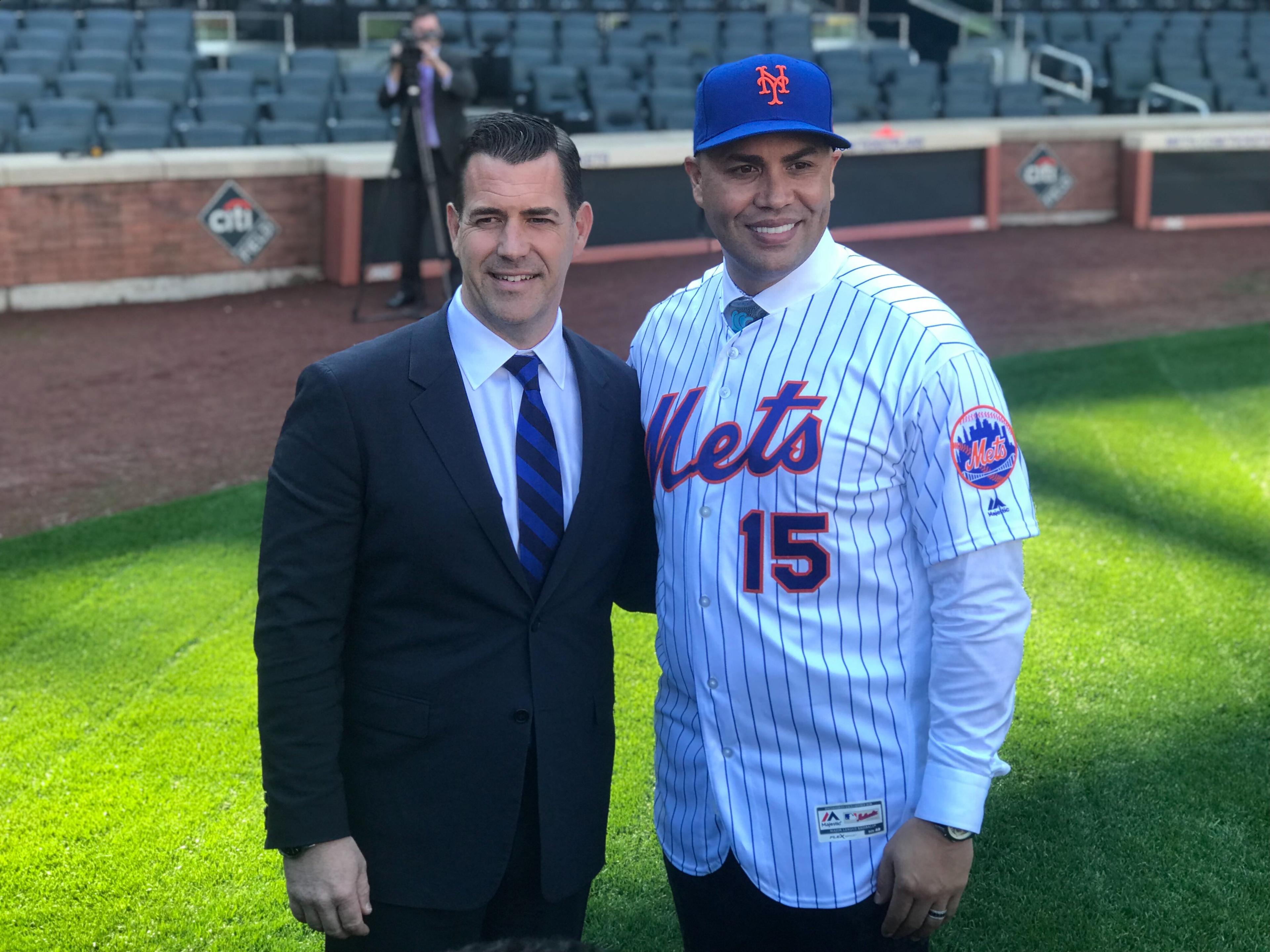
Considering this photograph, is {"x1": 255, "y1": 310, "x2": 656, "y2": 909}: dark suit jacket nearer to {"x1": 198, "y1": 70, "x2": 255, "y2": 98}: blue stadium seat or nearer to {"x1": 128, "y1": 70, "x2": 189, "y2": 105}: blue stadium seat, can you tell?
{"x1": 128, "y1": 70, "x2": 189, "y2": 105}: blue stadium seat

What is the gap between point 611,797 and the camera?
4109 millimetres

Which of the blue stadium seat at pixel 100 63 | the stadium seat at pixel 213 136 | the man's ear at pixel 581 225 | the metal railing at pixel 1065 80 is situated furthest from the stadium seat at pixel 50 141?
the metal railing at pixel 1065 80

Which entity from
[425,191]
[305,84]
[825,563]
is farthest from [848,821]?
[305,84]

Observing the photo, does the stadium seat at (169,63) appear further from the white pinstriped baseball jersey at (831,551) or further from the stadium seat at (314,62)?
the white pinstriped baseball jersey at (831,551)

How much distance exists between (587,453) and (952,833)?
2.99ft

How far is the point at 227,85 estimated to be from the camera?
1451 centimetres

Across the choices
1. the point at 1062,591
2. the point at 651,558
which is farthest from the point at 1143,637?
the point at 651,558

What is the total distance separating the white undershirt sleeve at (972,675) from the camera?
209cm

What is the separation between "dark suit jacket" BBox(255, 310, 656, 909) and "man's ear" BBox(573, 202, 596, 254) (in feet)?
0.97

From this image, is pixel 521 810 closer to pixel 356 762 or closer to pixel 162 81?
pixel 356 762

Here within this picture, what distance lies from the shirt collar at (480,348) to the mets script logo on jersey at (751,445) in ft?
0.80

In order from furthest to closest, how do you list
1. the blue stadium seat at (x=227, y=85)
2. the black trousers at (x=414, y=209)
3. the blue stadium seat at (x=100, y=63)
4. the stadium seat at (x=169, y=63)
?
the stadium seat at (x=169, y=63) < the blue stadium seat at (x=227, y=85) < the blue stadium seat at (x=100, y=63) < the black trousers at (x=414, y=209)

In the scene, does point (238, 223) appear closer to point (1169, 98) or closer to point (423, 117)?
point (423, 117)

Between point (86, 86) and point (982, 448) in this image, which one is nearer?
point (982, 448)
